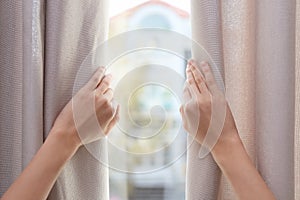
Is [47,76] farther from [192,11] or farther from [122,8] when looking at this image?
[192,11]

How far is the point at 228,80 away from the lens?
1.15 meters

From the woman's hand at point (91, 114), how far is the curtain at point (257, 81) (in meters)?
0.21

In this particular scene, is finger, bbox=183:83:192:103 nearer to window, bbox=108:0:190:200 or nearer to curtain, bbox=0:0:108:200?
window, bbox=108:0:190:200

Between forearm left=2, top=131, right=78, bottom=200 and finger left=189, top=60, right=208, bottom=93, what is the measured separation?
0.31m

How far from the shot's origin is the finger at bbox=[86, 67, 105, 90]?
1.05 meters

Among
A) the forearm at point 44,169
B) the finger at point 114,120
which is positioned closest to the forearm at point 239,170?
the finger at point 114,120

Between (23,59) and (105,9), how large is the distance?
0.23 metres

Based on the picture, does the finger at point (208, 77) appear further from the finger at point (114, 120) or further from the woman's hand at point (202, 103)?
the finger at point (114, 120)

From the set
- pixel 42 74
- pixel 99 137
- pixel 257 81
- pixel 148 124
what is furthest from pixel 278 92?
pixel 42 74

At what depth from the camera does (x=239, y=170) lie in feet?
3.46

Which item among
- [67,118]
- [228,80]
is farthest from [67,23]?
[228,80]

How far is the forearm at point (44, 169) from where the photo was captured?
40.5 inches

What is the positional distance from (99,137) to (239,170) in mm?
317

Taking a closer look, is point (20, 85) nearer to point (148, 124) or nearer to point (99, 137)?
point (99, 137)
